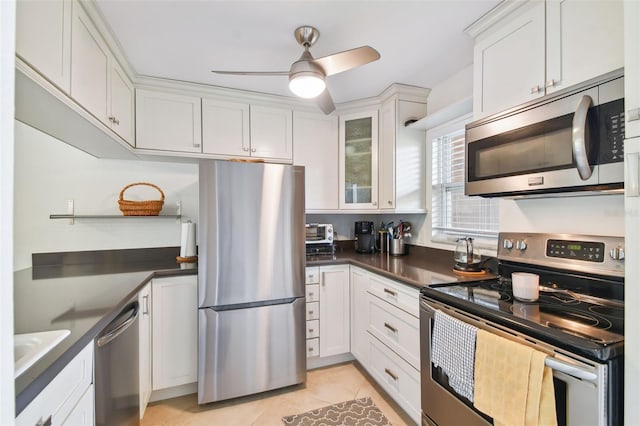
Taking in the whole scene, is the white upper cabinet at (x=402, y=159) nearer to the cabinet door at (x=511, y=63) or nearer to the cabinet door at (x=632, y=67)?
the cabinet door at (x=511, y=63)

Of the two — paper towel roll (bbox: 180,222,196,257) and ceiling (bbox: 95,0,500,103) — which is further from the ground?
ceiling (bbox: 95,0,500,103)

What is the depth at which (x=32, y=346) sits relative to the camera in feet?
2.60

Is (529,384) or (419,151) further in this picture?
(419,151)

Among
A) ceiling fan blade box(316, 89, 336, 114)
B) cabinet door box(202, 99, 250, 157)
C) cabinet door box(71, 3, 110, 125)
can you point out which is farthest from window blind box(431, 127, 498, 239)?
cabinet door box(71, 3, 110, 125)

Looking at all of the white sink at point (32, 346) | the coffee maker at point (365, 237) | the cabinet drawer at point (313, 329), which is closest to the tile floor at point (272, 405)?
the cabinet drawer at point (313, 329)

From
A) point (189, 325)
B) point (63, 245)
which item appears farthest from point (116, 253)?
point (189, 325)

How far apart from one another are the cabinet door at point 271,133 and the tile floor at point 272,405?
76.1 inches

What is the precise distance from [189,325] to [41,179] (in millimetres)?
1522

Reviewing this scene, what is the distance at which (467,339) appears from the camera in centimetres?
118

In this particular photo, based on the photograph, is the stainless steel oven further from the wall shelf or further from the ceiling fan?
the wall shelf

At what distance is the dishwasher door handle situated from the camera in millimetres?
1113

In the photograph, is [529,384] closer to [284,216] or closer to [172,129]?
[284,216]

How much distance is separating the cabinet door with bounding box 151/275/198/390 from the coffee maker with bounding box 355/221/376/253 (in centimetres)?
155

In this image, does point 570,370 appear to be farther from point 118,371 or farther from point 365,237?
point 365,237
